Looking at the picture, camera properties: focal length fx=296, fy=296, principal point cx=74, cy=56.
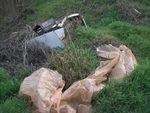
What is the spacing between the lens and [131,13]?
7.54 metres

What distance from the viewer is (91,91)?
4.12 meters

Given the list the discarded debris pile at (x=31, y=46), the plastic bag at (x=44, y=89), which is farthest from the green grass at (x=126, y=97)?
the discarded debris pile at (x=31, y=46)

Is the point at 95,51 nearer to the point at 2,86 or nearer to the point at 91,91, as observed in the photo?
the point at 91,91

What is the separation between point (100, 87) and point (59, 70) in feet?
2.59

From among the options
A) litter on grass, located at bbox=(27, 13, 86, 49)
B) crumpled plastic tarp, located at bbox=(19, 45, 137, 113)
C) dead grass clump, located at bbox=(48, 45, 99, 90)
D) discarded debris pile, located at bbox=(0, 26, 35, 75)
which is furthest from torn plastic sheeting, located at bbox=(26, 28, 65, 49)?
crumpled plastic tarp, located at bbox=(19, 45, 137, 113)

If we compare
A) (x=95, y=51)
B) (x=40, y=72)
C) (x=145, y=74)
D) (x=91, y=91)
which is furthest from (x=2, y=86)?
(x=145, y=74)

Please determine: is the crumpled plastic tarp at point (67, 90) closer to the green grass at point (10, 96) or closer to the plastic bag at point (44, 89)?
the plastic bag at point (44, 89)

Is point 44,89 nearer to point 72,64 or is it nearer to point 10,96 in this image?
point 10,96

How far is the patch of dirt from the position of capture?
24.4 feet

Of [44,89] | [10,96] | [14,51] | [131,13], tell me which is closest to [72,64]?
[44,89]

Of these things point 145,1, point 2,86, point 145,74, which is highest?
point 2,86

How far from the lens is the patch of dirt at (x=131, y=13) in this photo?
7438mm

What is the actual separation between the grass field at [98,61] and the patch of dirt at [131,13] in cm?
2

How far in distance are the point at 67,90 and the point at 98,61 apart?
1005 millimetres
